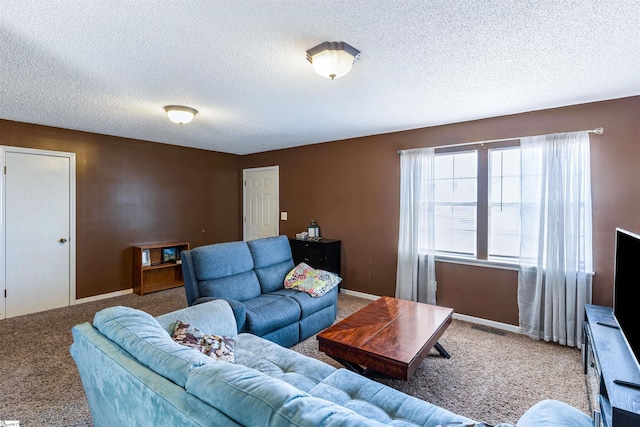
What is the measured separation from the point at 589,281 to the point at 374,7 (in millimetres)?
3122

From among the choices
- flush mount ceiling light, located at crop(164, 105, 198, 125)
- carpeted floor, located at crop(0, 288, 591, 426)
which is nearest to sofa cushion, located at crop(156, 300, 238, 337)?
carpeted floor, located at crop(0, 288, 591, 426)

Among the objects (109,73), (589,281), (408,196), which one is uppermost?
(109,73)

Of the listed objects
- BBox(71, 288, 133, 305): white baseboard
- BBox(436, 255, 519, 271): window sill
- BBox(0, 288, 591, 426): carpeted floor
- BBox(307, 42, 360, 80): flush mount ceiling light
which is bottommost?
BBox(0, 288, 591, 426): carpeted floor

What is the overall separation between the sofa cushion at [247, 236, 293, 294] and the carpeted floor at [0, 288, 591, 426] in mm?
725

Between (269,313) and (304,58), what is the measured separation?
205cm

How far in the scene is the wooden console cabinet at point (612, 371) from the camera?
1.40 metres

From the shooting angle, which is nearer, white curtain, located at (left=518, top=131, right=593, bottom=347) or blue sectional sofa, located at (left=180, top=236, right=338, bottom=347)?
blue sectional sofa, located at (left=180, top=236, right=338, bottom=347)

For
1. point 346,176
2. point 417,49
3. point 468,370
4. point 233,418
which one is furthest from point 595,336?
point 346,176

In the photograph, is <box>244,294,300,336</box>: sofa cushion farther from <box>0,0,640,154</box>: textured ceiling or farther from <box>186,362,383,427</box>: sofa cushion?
<box>0,0,640,154</box>: textured ceiling

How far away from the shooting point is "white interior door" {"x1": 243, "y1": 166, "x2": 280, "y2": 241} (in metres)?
5.75

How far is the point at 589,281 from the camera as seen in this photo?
293cm

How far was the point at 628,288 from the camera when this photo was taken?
6.33ft

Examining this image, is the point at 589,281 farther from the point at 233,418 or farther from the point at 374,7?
the point at 233,418

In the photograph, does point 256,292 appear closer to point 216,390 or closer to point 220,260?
point 220,260
